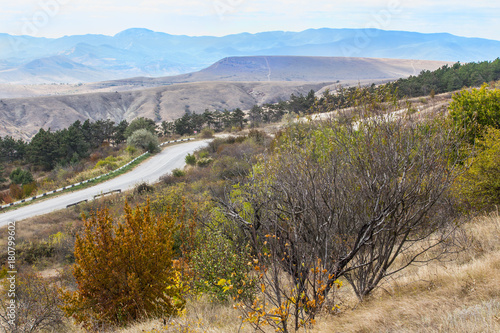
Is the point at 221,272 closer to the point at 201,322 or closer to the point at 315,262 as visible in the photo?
the point at 201,322

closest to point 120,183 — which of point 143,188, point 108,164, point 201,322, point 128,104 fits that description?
point 143,188

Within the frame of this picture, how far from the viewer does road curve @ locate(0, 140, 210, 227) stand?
20.5 meters

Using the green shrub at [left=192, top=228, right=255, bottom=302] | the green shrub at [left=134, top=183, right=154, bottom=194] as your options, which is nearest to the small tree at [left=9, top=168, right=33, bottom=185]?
the green shrub at [left=134, top=183, right=154, bottom=194]

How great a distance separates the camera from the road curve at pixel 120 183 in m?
20.5

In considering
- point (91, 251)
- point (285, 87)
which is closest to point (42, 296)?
point (91, 251)

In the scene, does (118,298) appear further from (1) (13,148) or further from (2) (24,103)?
(2) (24,103)

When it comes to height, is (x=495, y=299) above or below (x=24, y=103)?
below

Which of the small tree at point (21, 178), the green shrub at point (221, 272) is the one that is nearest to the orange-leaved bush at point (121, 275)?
the green shrub at point (221, 272)

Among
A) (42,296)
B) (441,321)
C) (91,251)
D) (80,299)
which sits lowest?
(42,296)

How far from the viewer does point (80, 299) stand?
20.6 feet

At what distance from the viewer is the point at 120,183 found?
25.5 metres

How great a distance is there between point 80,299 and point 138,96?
14599cm

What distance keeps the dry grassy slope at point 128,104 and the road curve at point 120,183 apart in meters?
79.6

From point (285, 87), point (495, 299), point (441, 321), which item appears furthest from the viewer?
point (285, 87)
